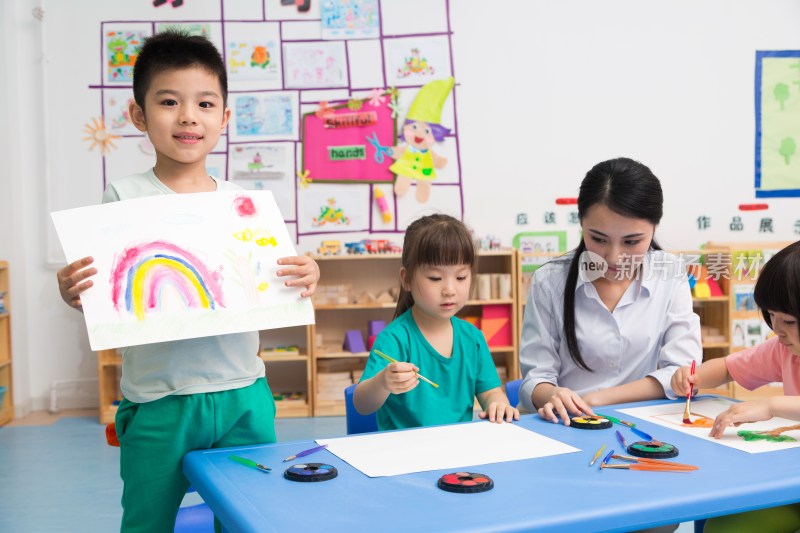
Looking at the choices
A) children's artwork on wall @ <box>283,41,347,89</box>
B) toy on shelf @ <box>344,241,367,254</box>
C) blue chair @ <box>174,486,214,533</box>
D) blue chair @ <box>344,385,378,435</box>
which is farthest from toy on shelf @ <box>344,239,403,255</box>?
blue chair @ <box>344,385,378,435</box>

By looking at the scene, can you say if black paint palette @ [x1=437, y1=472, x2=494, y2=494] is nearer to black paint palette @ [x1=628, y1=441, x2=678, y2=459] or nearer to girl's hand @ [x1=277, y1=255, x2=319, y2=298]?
black paint palette @ [x1=628, y1=441, x2=678, y2=459]

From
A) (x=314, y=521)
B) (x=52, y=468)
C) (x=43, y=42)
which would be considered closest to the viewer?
(x=314, y=521)

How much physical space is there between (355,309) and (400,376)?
10.9 feet

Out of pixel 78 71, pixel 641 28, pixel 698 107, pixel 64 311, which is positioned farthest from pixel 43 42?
pixel 698 107

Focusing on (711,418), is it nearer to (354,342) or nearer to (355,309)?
(354,342)

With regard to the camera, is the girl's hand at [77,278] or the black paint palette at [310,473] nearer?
the black paint palette at [310,473]

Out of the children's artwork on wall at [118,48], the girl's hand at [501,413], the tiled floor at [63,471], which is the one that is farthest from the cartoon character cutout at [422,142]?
the girl's hand at [501,413]

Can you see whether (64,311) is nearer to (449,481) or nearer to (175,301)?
(175,301)

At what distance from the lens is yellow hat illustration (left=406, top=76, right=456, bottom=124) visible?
4695mm

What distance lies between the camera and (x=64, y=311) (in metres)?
4.58

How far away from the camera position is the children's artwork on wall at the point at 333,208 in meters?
4.64

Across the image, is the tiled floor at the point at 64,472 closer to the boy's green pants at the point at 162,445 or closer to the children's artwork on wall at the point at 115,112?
the boy's green pants at the point at 162,445

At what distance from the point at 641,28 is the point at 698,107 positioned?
0.62 m

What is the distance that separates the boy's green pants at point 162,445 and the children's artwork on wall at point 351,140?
10.9 feet
